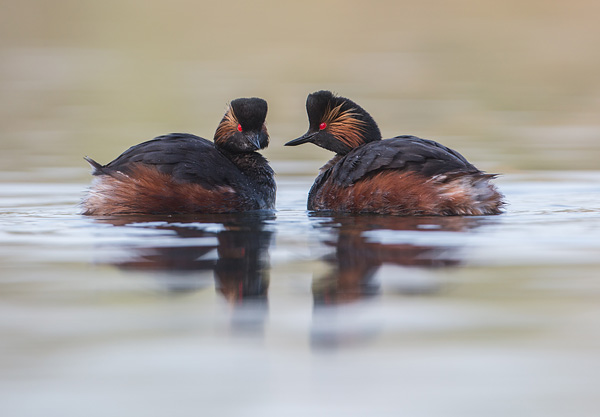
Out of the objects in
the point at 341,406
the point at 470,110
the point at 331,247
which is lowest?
the point at 341,406

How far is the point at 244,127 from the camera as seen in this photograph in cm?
913

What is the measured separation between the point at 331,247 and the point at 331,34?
25607 mm

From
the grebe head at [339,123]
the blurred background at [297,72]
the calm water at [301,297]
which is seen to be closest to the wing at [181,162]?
the calm water at [301,297]

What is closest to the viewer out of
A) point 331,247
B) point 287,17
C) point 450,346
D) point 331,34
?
point 450,346

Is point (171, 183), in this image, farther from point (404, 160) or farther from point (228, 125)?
point (404, 160)

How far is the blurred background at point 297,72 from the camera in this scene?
1510 centimetres

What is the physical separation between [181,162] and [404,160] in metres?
1.74

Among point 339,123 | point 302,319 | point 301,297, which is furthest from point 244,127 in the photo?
point 302,319

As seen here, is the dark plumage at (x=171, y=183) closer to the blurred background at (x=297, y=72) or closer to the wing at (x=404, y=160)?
the wing at (x=404, y=160)

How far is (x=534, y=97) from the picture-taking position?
20.4m

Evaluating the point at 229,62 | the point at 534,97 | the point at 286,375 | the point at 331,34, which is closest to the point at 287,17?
the point at 331,34

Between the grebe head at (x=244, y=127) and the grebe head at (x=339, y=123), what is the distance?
0.53 meters

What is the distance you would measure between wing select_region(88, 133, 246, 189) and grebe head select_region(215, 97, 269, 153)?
27.4 inches

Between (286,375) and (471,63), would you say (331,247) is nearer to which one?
(286,375)
